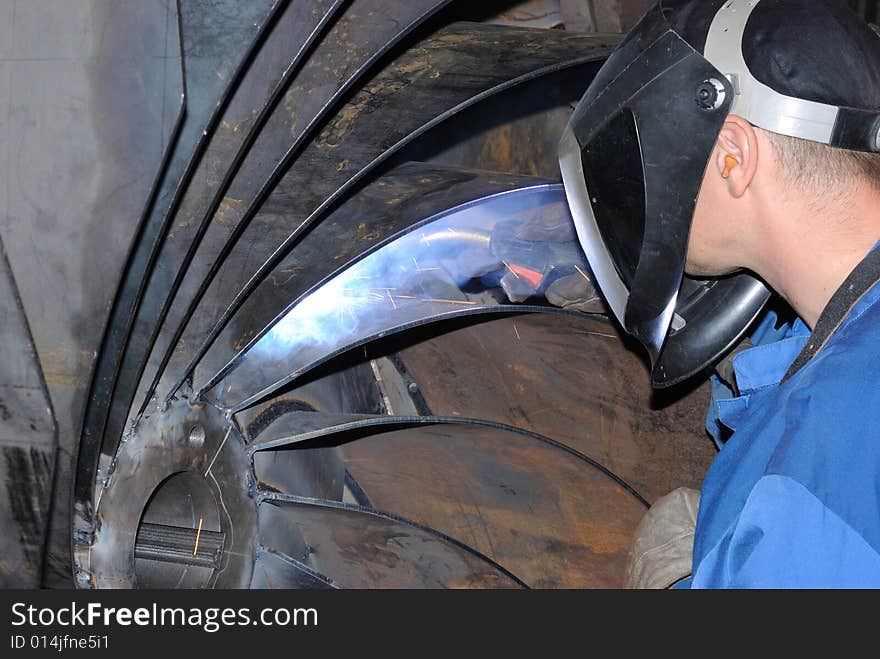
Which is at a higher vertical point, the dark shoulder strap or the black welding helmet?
the black welding helmet

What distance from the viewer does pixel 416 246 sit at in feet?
6.89

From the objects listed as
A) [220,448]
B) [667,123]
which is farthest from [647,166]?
[220,448]

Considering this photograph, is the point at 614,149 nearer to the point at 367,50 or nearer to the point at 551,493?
the point at 367,50

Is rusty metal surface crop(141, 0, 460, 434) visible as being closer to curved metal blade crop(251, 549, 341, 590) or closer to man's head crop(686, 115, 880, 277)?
man's head crop(686, 115, 880, 277)

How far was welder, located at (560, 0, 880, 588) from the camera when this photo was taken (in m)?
1.19

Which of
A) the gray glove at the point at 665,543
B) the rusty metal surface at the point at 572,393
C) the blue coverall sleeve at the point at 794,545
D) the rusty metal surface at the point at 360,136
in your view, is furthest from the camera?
the rusty metal surface at the point at 572,393

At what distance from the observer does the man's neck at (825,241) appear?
4.60 feet

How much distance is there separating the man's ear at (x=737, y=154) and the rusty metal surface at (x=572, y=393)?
34.8 inches

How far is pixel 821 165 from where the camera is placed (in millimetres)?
1406

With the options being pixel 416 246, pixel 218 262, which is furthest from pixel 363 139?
pixel 416 246

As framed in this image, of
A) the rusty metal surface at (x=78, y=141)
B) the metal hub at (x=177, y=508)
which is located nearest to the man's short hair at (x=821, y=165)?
the rusty metal surface at (x=78, y=141)

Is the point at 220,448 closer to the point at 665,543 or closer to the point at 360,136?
the point at 360,136

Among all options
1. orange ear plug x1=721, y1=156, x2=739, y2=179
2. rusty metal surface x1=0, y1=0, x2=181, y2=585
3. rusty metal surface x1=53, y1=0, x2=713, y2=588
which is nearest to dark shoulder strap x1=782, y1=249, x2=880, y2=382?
orange ear plug x1=721, y1=156, x2=739, y2=179

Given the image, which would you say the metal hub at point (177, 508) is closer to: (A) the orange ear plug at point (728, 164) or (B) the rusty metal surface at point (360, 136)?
(B) the rusty metal surface at point (360, 136)
